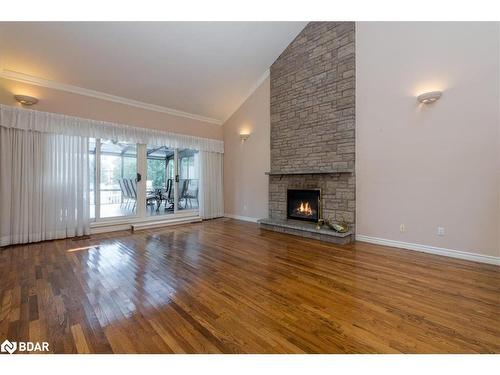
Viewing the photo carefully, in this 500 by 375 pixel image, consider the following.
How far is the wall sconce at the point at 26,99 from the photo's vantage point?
141 inches

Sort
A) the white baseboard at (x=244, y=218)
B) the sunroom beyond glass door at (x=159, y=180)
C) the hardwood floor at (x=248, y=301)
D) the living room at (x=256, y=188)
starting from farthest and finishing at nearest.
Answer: the white baseboard at (x=244, y=218)
the sunroom beyond glass door at (x=159, y=180)
the living room at (x=256, y=188)
the hardwood floor at (x=248, y=301)

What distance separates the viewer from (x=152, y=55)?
4.09 metres

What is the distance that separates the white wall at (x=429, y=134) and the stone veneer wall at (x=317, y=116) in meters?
0.21

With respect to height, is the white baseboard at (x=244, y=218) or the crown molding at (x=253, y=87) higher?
the crown molding at (x=253, y=87)

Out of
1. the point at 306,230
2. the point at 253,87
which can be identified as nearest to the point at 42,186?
the point at 306,230

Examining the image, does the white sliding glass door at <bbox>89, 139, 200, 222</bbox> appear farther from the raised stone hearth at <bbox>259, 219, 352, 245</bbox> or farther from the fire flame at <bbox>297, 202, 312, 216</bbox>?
the fire flame at <bbox>297, 202, 312, 216</bbox>

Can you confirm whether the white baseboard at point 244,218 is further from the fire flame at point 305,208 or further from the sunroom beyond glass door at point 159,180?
the sunroom beyond glass door at point 159,180

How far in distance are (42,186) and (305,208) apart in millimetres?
4769

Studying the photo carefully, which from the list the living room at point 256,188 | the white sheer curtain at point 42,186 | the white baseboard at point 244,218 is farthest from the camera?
the white baseboard at point 244,218

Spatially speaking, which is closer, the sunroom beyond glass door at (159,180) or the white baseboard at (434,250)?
the white baseboard at (434,250)

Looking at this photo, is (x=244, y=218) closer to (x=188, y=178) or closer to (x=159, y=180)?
(x=188, y=178)

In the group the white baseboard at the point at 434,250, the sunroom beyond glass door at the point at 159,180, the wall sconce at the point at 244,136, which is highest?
the wall sconce at the point at 244,136

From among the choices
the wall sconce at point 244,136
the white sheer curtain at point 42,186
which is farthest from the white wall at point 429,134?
the white sheer curtain at point 42,186
